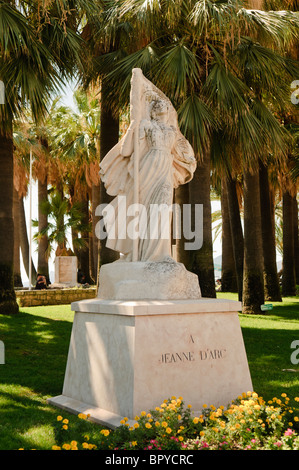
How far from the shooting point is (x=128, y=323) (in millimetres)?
5020

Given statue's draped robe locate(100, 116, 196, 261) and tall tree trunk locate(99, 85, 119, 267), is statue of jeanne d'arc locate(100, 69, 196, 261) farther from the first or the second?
tall tree trunk locate(99, 85, 119, 267)

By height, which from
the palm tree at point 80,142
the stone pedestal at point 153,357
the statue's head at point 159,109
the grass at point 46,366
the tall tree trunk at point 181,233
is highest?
the palm tree at point 80,142

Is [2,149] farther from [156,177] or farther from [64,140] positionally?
[64,140]

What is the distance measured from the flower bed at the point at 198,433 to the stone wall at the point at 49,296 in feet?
39.8

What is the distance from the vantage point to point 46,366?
24.7 feet

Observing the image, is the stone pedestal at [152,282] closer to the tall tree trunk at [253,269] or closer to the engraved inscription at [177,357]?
the engraved inscription at [177,357]

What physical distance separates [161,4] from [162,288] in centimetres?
725

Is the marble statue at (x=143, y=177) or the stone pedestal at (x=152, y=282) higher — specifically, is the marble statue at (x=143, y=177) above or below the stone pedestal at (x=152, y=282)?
above

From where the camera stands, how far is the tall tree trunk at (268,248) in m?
15.6

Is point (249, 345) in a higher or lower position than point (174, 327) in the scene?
lower

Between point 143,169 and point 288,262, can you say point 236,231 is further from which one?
point 143,169

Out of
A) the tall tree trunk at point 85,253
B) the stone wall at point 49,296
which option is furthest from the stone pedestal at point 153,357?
the tall tree trunk at point 85,253

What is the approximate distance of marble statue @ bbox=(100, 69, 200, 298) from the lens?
6043mm
